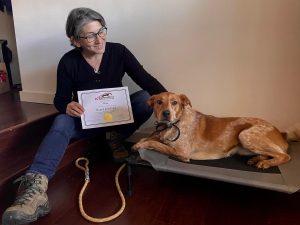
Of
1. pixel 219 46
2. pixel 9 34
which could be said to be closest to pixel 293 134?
pixel 219 46

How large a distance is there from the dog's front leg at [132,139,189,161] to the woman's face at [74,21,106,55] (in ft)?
2.13

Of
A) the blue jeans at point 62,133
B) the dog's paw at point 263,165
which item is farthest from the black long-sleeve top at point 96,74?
the dog's paw at point 263,165

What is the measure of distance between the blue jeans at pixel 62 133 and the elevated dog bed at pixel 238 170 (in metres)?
0.38

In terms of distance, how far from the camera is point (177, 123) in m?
1.65

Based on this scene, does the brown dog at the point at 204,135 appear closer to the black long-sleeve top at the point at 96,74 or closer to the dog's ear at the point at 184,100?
the dog's ear at the point at 184,100

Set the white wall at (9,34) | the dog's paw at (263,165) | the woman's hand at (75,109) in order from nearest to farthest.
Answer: the dog's paw at (263,165) < the woman's hand at (75,109) < the white wall at (9,34)

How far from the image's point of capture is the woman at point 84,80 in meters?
1.57

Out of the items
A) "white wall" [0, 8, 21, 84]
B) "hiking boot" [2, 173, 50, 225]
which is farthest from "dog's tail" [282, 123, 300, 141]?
"white wall" [0, 8, 21, 84]

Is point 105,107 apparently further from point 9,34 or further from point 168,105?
point 9,34

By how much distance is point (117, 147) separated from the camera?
2021 millimetres

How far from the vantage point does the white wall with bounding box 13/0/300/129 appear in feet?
5.86

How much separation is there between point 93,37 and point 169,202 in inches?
41.7

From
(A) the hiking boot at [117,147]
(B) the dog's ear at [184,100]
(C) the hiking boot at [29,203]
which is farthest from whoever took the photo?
(A) the hiking boot at [117,147]

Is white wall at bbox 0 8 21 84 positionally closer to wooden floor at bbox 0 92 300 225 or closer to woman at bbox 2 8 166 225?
woman at bbox 2 8 166 225
